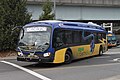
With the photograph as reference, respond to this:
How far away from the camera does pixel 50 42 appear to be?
55.8 feet

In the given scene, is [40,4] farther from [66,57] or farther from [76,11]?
[66,57]

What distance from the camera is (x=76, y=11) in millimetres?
39719

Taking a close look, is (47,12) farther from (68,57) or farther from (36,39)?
(36,39)

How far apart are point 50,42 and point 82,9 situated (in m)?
23.7

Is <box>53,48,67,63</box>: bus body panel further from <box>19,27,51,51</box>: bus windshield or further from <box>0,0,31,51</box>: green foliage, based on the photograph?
<box>0,0,31,51</box>: green foliage

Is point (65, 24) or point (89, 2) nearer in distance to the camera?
point (65, 24)

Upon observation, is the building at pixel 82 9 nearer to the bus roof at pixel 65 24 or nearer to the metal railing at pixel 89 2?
the metal railing at pixel 89 2

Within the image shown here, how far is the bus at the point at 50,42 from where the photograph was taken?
16873mm

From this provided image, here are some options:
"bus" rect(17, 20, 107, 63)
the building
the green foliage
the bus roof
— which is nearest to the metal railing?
the building

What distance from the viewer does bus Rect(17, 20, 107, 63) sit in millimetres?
16873

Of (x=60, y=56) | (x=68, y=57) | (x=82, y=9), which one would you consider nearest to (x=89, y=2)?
(x=82, y=9)

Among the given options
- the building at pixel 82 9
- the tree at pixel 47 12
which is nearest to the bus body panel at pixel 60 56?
the tree at pixel 47 12

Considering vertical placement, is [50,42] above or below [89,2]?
below

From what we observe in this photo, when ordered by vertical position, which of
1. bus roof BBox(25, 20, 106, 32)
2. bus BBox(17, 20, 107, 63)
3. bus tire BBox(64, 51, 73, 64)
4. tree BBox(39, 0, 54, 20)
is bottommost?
bus tire BBox(64, 51, 73, 64)
